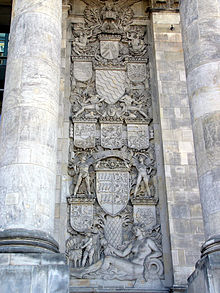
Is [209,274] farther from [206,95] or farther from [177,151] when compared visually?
[177,151]

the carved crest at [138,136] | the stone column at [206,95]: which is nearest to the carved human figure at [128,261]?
the carved crest at [138,136]

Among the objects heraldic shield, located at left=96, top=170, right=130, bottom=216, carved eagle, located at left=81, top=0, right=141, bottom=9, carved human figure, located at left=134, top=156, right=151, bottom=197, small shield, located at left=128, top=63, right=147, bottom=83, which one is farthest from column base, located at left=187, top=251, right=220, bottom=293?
carved eagle, located at left=81, top=0, right=141, bottom=9

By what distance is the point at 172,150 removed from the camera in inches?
560

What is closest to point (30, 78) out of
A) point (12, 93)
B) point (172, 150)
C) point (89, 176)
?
point (12, 93)

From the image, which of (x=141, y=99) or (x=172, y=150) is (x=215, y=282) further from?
(x=141, y=99)

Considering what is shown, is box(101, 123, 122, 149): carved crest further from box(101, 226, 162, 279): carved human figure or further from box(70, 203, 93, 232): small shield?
box(101, 226, 162, 279): carved human figure

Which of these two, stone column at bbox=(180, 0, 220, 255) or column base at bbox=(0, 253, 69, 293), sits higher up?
stone column at bbox=(180, 0, 220, 255)

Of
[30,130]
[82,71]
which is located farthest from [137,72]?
[30,130]

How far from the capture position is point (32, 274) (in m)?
8.69

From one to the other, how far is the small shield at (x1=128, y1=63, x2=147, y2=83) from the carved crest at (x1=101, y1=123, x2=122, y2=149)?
6.49ft

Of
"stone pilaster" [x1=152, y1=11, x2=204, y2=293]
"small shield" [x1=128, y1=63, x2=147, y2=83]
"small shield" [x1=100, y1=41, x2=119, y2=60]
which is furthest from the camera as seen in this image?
"small shield" [x1=100, y1=41, x2=119, y2=60]

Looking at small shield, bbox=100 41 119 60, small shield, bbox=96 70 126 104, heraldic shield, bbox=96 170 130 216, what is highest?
small shield, bbox=100 41 119 60

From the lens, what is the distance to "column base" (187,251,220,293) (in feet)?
29.9

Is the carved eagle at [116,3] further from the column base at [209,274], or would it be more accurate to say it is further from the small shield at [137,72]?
the column base at [209,274]
